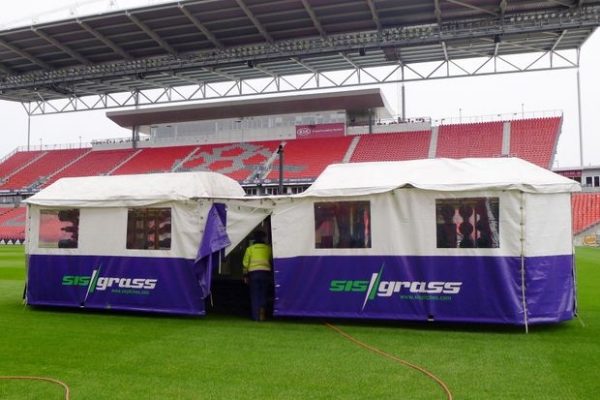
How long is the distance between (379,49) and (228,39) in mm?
7180

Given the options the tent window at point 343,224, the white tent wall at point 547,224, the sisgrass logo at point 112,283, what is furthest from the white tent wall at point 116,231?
the white tent wall at point 547,224

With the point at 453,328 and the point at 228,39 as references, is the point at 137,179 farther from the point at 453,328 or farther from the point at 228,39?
the point at 228,39

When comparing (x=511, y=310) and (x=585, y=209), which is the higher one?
(x=585, y=209)

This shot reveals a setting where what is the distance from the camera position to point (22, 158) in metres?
50.1

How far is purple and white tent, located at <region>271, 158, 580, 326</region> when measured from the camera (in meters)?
8.38

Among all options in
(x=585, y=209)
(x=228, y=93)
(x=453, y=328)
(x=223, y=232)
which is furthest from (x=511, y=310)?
(x=585, y=209)

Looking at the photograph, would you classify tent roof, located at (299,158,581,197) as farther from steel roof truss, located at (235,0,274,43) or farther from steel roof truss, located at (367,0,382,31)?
steel roof truss, located at (235,0,274,43)

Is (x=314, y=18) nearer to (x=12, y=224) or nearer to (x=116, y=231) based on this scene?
(x=116, y=231)

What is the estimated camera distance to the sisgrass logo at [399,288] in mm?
8586

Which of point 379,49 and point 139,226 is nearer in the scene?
point 139,226

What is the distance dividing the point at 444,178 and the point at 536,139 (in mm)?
29308

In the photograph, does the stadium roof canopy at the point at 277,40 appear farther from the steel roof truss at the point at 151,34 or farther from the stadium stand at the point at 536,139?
the stadium stand at the point at 536,139

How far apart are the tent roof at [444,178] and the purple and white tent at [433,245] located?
2 cm

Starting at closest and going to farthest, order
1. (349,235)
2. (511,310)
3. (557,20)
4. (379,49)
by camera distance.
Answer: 1. (511,310)
2. (349,235)
3. (557,20)
4. (379,49)
